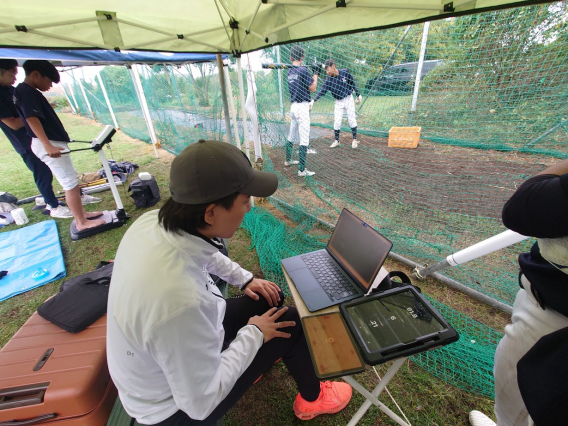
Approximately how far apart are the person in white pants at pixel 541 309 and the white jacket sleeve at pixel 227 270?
1320mm

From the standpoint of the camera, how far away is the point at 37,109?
2.70 meters

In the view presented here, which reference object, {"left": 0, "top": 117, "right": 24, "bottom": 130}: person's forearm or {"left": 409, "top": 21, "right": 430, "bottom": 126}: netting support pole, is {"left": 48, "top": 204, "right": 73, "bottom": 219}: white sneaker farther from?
{"left": 409, "top": 21, "right": 430, "bottom": 126}: netting support pole

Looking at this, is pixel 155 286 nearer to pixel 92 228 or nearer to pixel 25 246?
pixel 92 228

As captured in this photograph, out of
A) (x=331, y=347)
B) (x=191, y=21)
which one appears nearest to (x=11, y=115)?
(x=191, y=21)

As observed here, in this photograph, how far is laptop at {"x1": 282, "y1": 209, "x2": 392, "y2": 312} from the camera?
1231 mm

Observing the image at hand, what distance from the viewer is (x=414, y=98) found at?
11.3ft

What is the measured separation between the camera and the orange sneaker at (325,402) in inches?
55.9

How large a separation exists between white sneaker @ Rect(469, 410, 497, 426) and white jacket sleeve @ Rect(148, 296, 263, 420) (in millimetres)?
1451

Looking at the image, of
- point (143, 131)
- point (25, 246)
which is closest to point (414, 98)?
point (25, 246)

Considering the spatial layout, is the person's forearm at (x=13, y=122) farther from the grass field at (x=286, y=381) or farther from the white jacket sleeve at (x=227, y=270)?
the white jacket sleeve at (x=227, y=270)

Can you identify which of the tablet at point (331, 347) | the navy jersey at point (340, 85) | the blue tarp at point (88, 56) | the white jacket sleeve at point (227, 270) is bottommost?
the white jacket sleeve at point (227, 270)

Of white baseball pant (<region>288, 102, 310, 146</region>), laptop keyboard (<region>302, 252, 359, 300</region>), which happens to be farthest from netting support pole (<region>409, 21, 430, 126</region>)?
laptop keyboard (<region>302, 252, 359, 300</region>)

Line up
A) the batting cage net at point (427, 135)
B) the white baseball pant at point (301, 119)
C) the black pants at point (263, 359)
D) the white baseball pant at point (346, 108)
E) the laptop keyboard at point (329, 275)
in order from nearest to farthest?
the black pants at point (263, 359) < the laptop keyboard at point (329, 275) < the batting cage net at point (427, 135) < the white baseball pant at point (301, 119) < the white baseball pant at point (346, 108)

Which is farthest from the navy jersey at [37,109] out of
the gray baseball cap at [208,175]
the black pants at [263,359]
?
the black pants at [263,359]
